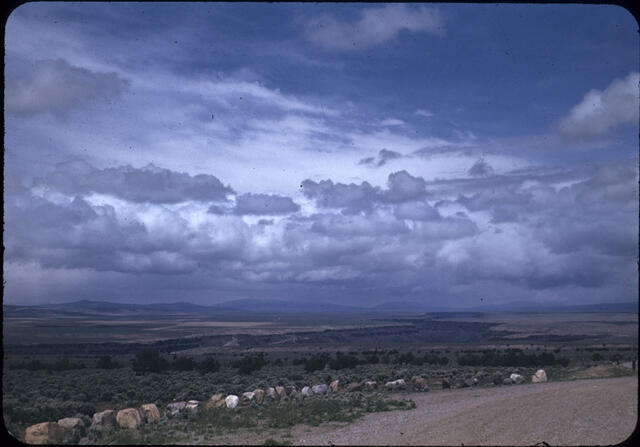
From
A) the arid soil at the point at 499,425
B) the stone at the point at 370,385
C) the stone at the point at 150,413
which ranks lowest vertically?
the stone at the point at 370,385

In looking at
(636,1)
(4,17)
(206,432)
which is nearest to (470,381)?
(206,432)

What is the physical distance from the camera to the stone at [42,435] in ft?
38.6

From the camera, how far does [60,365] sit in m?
30.6

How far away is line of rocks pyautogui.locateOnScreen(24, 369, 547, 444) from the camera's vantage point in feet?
40.4

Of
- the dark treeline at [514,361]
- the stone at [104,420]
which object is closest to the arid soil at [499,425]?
the stone at [104,420]

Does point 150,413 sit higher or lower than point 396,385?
higher

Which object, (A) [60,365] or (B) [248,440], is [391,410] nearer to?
(B) [248,440]

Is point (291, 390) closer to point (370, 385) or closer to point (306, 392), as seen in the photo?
point (306, 392)

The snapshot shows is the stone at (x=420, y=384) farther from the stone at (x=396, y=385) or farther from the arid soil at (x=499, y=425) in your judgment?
the arid soil at (x=499, y=425)

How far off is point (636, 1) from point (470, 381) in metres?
21.2

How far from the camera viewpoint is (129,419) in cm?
1406

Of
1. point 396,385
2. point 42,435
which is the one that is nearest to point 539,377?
point 396,385

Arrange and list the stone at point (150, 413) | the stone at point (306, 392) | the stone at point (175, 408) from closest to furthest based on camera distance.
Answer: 1. the stone at point (150, 413)
2. the stone at point (175, 408)
3. the stone at point (306, 392)

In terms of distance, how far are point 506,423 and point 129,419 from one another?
978 centimetres
